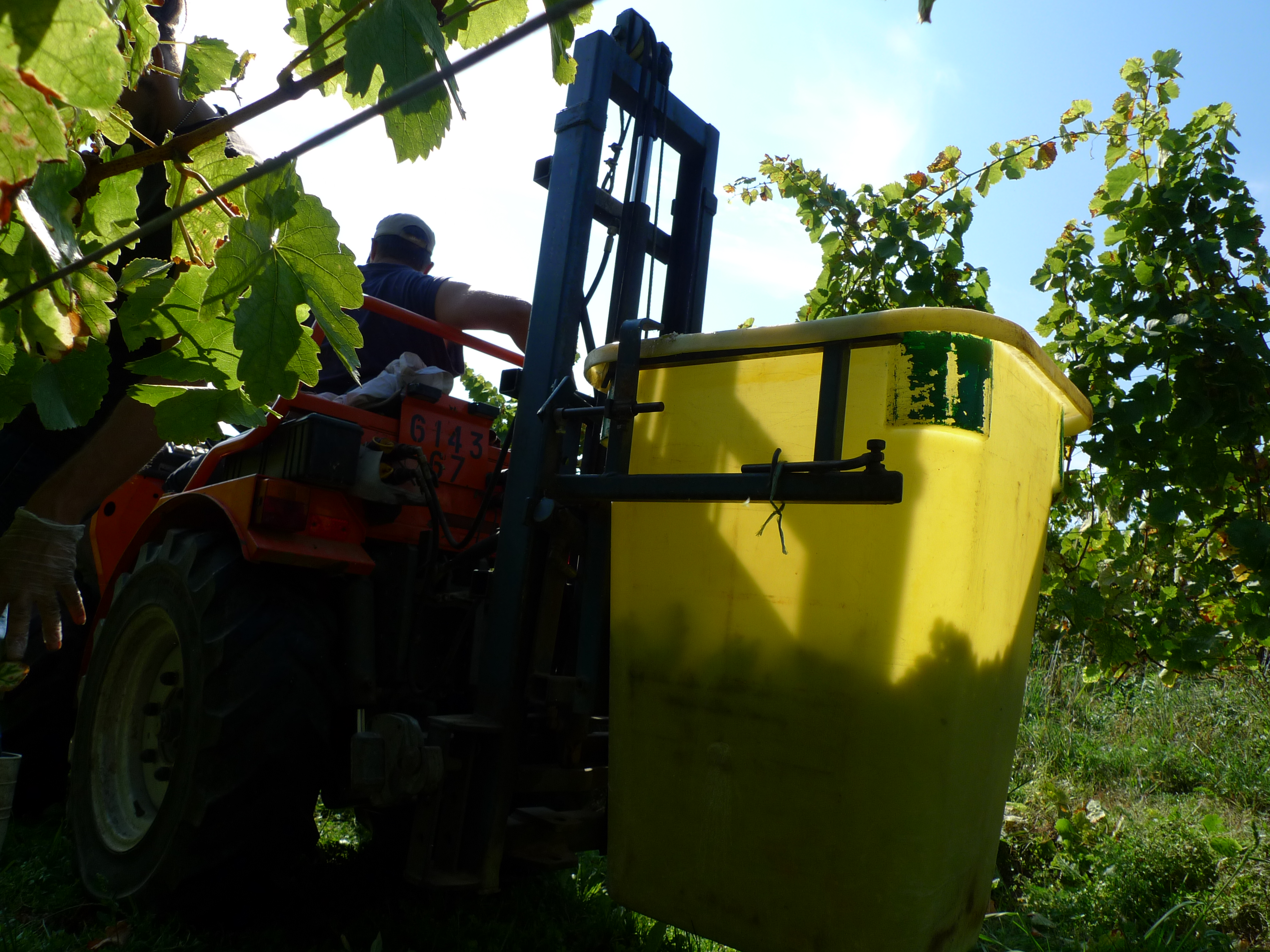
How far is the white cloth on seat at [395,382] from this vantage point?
2.66 metres

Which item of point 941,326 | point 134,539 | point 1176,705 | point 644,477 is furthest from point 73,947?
point 1176,705

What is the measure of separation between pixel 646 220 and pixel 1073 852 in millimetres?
2695

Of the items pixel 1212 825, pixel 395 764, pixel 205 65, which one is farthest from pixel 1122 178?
pixel 205 65

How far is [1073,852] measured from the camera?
343cm

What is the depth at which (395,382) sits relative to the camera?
2.68 m

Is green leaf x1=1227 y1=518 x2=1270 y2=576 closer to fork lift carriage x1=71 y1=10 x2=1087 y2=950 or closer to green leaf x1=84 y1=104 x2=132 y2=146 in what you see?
fork lift carriage x1=71 y1=10 x2=1087 y2=950

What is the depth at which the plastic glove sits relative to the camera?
1427 millimetres

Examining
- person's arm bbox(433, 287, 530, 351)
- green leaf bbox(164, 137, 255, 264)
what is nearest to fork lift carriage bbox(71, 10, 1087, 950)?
person's arm bbox(433, 287, 530, 351)

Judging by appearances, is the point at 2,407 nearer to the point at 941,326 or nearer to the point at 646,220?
the point at 941,326

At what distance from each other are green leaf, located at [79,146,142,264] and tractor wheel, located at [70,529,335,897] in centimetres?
162

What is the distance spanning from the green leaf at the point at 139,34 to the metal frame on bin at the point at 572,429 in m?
1.07

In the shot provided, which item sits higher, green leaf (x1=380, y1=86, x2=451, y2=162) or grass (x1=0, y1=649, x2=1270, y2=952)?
green leaf (x1=380, y1=86, x2=451, y2=162)

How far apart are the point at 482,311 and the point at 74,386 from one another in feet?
6.87

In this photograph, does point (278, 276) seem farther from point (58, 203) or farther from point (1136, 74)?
point (1136, 74)
